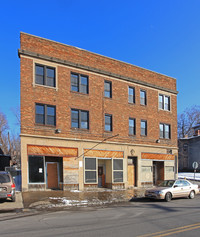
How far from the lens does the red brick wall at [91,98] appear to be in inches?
720

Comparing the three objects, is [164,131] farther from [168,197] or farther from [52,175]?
[52,175]

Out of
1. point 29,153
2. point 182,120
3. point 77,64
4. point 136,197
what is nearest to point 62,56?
point 77,64

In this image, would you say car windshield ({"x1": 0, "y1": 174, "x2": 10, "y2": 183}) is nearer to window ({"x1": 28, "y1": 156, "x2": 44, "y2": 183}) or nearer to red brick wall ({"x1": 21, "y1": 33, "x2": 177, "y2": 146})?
window ({"x1": 28, "y1": 156, "x2": 44, "y2": 183})

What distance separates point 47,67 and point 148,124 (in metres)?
11.4

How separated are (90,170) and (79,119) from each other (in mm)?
4148

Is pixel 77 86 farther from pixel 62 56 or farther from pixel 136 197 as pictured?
pixel 136 197

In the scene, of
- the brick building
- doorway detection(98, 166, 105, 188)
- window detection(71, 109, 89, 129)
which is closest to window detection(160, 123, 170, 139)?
the brick building

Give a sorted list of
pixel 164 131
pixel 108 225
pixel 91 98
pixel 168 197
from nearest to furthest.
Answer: pixel 108 225 → pixel 168 197 → pixel 91 98 → pixel 164 131

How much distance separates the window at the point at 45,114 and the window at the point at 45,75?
1.70m

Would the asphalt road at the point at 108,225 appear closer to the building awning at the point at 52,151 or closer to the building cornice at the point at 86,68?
the building awning at the point at 52,151

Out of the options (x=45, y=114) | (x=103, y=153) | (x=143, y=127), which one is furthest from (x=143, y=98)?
(x=45, y=114)

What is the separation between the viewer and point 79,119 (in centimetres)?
2061

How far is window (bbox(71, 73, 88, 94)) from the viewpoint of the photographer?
20.6 m

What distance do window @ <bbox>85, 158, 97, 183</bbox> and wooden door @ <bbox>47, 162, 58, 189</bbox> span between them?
2351 millimetres
